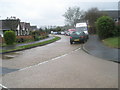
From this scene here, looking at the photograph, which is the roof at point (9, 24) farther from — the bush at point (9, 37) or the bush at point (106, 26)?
the bush at point (106, 26)

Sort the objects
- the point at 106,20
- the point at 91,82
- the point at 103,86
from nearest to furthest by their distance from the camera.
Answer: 1. the point at 103,86
2. the point at 91,82
3. the point at 106,20

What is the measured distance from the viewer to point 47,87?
4844 millimetres

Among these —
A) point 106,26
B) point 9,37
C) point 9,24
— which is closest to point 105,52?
point 106,26

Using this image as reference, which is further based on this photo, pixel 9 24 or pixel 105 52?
pixel 9 24

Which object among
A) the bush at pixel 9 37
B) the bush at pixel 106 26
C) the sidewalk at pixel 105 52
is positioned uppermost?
the bush at pixel 106 26

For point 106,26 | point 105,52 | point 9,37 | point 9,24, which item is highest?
point 9,24

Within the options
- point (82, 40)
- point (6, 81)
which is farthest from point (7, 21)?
point (6, 81)

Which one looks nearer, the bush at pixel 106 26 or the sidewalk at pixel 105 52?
the sidewalk at pixel 105 52

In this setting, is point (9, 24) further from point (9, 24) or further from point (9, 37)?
point (9, 37)

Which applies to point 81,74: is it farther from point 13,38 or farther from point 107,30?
point 13,38

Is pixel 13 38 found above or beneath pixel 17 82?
above

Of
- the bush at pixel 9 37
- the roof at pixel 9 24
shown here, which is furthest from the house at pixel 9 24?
the bush at pixel 9 37

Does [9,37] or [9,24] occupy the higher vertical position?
[9,24]

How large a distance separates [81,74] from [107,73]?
1.03 meters
